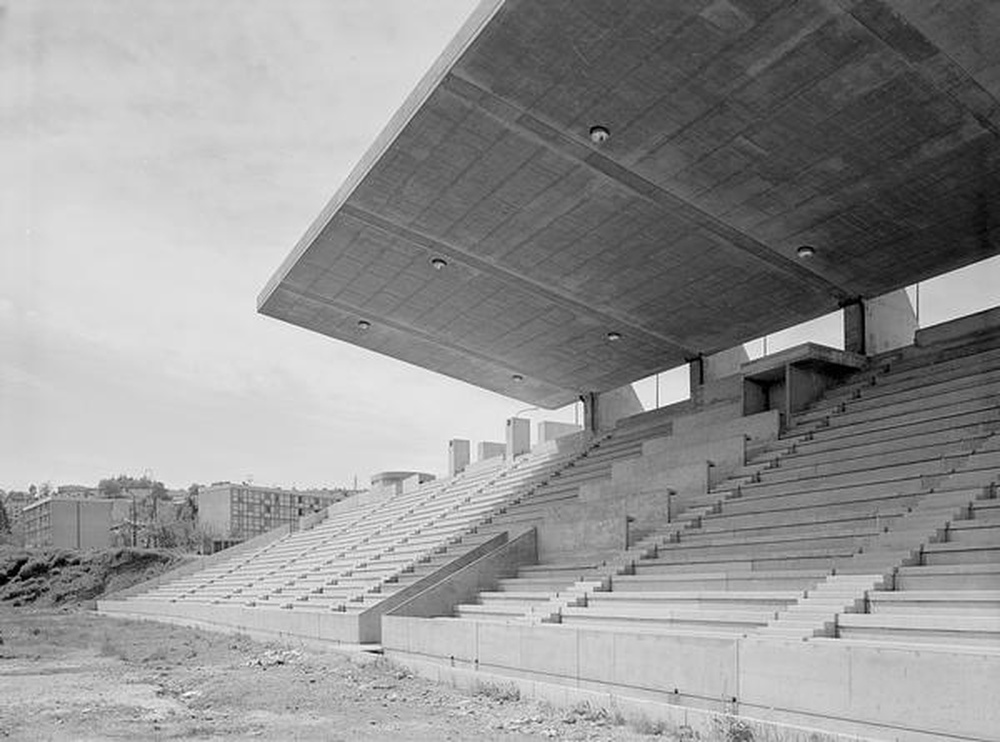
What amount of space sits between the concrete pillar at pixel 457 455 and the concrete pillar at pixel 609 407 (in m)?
6.78

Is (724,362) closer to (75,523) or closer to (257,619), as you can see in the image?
(257,619)

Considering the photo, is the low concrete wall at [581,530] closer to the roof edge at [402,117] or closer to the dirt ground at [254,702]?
the dirt ground at [254,702]

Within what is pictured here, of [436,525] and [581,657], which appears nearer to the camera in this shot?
[581,657]

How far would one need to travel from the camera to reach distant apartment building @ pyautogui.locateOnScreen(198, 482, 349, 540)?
404 feet

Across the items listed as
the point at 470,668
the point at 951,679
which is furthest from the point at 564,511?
the point at 951,679

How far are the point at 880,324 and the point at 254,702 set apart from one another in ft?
50.3

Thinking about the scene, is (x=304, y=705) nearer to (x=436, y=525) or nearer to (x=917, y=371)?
(x=917, y=371)

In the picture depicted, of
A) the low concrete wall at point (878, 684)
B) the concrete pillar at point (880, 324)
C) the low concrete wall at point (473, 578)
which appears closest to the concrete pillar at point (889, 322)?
the concrete pillar at point (880, 324)

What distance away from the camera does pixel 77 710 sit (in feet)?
39.7

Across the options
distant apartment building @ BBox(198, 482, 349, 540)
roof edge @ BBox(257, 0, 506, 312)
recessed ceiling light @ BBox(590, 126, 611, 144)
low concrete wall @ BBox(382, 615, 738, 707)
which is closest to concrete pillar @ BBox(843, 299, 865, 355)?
recessed ceiling light @ BBox(590, 126, 611, 144)

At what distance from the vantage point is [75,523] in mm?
84812

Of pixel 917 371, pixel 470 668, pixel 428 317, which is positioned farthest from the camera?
pixel 428 317

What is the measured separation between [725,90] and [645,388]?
15.1 m

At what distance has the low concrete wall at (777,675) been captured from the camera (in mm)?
7855
